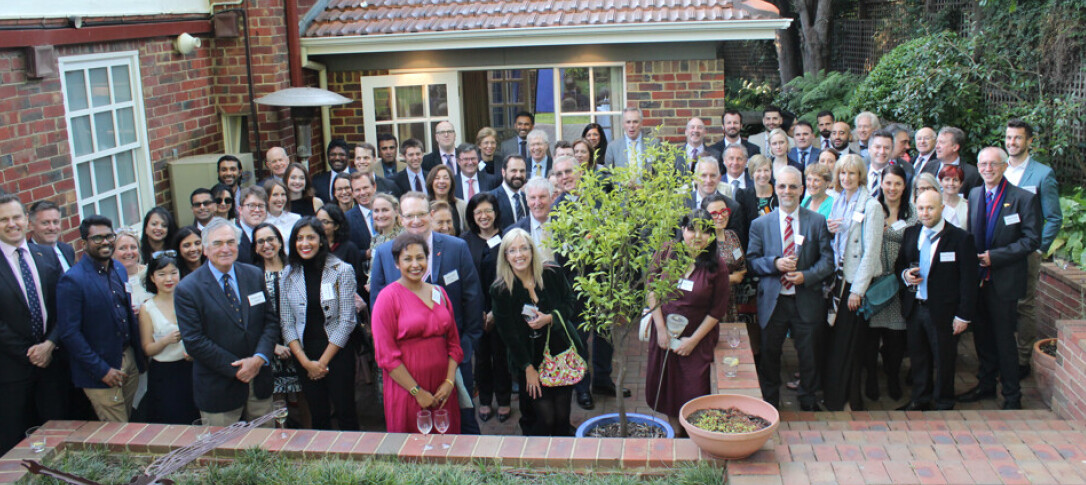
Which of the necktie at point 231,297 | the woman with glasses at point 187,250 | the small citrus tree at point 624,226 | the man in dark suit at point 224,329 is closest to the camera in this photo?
the small citrus tree at point 624,226

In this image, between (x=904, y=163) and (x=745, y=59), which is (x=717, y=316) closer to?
(x=904, y=163)

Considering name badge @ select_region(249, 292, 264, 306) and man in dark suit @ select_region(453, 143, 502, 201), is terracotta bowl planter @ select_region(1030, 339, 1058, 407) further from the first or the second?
name badge @ select_region(249, 292, 264, 306)

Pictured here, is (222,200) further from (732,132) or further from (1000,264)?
(1000,264)

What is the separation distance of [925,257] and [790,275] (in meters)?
0.96

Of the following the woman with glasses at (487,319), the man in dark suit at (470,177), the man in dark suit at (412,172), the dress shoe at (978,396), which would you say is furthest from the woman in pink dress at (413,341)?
the dress shoe at (978,396)

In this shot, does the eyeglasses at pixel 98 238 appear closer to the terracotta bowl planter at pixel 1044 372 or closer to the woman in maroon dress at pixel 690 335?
the woman in maroon dress at pixel 690 335

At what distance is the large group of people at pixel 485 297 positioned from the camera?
17.3 ft

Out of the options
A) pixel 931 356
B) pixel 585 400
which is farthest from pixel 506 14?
pixel 931 356

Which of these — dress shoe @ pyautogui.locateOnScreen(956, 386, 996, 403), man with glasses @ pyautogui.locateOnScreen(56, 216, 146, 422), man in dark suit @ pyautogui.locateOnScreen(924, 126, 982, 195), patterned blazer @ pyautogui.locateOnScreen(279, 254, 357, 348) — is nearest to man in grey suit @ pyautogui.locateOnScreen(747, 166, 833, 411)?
dress shoe @ pyautogui.locateOnScreen(956, 386, 996, 403)

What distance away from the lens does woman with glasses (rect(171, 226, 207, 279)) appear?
5.71 m

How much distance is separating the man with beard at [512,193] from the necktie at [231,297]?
248 cm

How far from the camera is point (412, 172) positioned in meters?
8.52

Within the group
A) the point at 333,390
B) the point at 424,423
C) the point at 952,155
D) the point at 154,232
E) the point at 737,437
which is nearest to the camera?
the point at 737,437

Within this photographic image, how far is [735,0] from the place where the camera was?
33.2 feet
